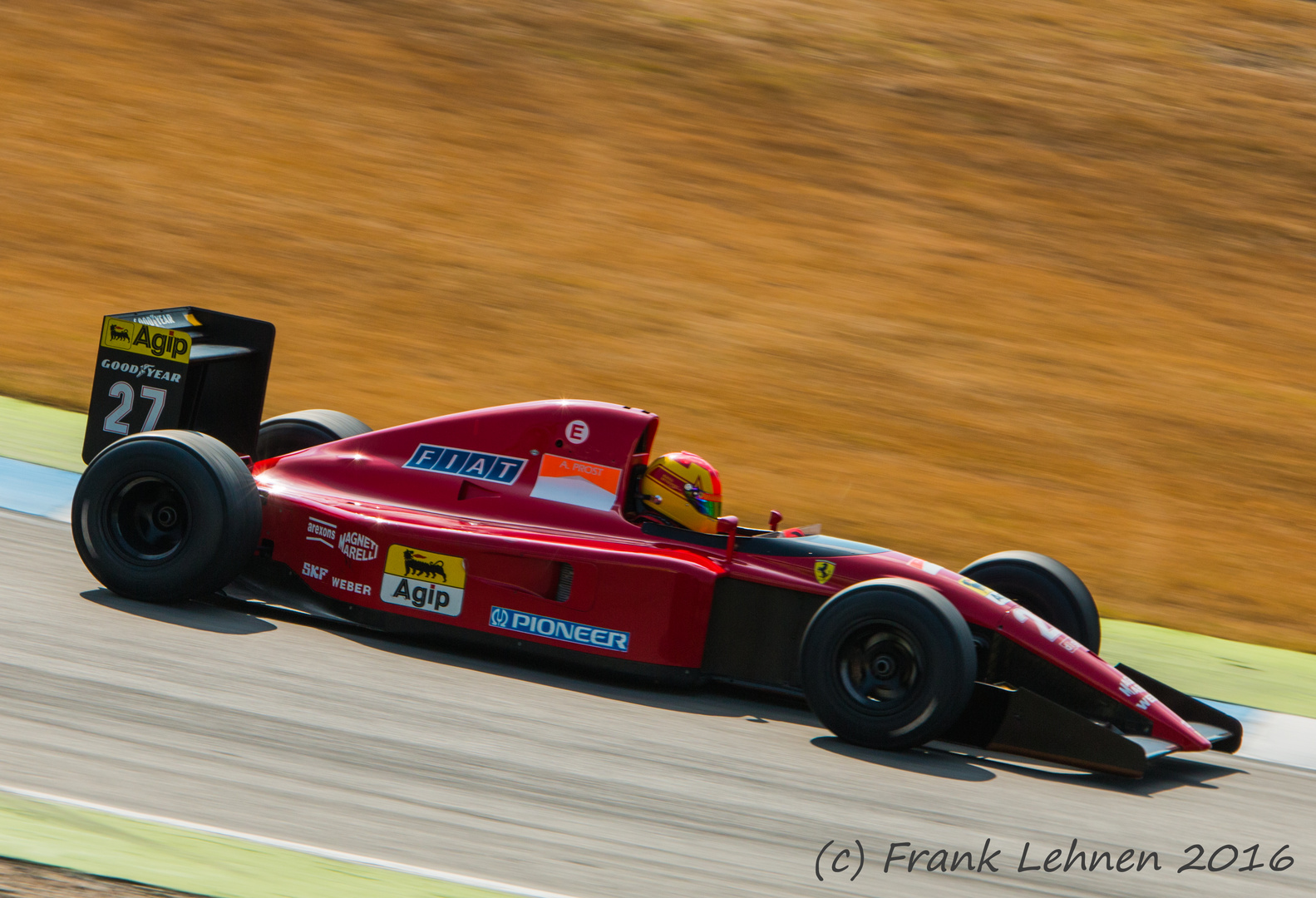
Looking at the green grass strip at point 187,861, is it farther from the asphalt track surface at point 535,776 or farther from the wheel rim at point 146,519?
the wheel rim at point 146,519

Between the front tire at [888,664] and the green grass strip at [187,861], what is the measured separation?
6.55 feet

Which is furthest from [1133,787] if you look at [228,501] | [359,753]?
[228,501]

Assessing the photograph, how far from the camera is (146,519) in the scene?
668 centimetres

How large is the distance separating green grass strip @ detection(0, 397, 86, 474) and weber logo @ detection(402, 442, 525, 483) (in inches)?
125

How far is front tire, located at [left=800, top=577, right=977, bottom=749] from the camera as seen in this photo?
18.1ft

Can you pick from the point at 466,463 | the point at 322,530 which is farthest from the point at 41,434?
the point at 466,463

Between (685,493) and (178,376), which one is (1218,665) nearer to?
(685,493)

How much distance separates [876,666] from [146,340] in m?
4.07

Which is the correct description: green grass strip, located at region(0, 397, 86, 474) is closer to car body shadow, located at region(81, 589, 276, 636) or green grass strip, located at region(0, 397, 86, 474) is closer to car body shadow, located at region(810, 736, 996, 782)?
car body shadow, located at region(81, 589, 276, 636)

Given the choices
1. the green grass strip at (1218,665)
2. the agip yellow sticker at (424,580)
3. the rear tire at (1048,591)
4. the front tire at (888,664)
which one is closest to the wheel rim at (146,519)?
the agip yellow sticker at (424,580)

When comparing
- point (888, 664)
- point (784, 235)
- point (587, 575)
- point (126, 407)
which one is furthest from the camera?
point (784, 235)

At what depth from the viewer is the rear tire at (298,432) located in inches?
313

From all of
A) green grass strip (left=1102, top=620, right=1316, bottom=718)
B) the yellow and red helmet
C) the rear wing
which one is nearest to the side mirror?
the yellow and red helmet

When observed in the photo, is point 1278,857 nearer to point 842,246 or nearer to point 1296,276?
point 842,246
